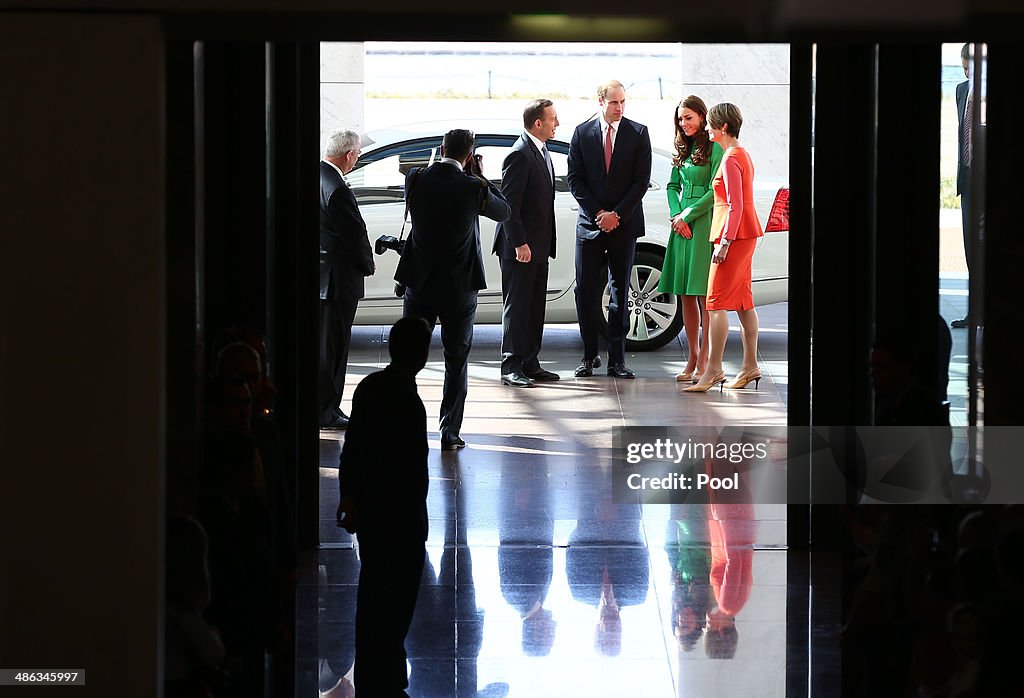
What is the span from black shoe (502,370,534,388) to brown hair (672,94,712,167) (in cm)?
149

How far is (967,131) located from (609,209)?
4588 millimetres

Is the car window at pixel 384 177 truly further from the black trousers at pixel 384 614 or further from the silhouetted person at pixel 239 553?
the silhouetted person at pixel 239 553

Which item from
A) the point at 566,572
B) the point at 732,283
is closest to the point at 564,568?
the point at 566,572

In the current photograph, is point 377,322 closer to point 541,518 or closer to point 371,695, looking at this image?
point 541,518

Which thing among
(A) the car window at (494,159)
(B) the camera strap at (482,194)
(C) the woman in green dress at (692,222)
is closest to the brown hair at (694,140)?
(C) the woman in green dress at (692,222)

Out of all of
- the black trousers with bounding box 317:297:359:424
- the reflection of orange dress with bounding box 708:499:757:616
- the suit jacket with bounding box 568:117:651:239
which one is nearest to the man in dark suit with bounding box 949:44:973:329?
the reflection of orange dress with bounding box 708:499:757:616

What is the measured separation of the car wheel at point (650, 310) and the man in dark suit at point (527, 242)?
0.62 meters

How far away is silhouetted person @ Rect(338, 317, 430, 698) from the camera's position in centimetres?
381

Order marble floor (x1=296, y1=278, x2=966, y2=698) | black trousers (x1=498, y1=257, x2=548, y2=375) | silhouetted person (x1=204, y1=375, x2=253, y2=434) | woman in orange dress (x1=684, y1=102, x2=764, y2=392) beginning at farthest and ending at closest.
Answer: black trousers (x1=498, y1=257, x2=548, y2=375) < woman in orange dress (x1=684, y1=102, x2=764, y2=392) < marble floor (x1=296, y1=278, x2=966, y2=698) < silhouetted person (x1=204, y1=375, x2=253, y2=434)

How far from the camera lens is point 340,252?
6.64 metres

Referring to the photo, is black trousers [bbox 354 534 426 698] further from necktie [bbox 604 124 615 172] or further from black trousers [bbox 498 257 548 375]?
necktie [bbox 604 124 615 172]

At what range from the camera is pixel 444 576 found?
5078mm

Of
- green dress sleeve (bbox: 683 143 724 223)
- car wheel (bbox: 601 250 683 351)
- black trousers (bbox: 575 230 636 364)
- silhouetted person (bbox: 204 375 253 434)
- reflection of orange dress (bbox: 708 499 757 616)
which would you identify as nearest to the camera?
silhouetted person (bbox: 204 375 253 434)

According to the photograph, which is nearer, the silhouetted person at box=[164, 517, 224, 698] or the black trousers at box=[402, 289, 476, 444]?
the silhouetted person at box=[164, 517, 224, 698]
